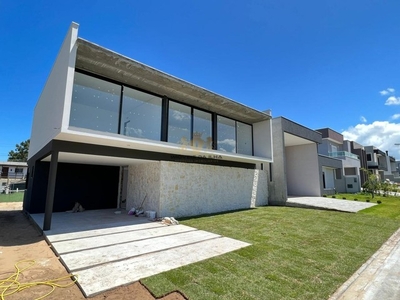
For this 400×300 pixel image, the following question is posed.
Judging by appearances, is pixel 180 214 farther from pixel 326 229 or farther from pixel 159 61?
pixel 159 61

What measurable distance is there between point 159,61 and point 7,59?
9843 mm

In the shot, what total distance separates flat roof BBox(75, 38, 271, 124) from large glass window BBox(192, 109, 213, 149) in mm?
468

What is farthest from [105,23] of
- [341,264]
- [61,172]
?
[341,264]

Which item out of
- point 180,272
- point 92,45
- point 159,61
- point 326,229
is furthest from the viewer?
point 159,61

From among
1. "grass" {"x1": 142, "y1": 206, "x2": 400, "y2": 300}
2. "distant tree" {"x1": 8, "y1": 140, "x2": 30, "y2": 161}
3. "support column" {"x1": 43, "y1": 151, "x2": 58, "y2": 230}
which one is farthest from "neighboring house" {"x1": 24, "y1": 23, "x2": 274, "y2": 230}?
"distant tree" {"x1": 8, "y1": 140, "x2": 30, "y2": 161}

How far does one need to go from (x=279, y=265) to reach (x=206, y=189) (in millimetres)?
7256

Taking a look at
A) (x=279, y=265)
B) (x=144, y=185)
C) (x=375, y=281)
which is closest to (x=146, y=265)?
(x=279, y=265)

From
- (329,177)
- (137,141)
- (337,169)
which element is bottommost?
(329,177)

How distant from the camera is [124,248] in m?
5.29

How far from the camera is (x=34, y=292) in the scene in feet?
10.8

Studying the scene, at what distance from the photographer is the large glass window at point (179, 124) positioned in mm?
10055

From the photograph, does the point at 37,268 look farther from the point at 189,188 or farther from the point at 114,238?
the point at 189,188

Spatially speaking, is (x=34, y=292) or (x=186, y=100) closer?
(x=34, y=292)

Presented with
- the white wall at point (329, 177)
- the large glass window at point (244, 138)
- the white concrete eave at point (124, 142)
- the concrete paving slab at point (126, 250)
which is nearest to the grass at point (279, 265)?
the concrete paving slab at point (126, 250)
